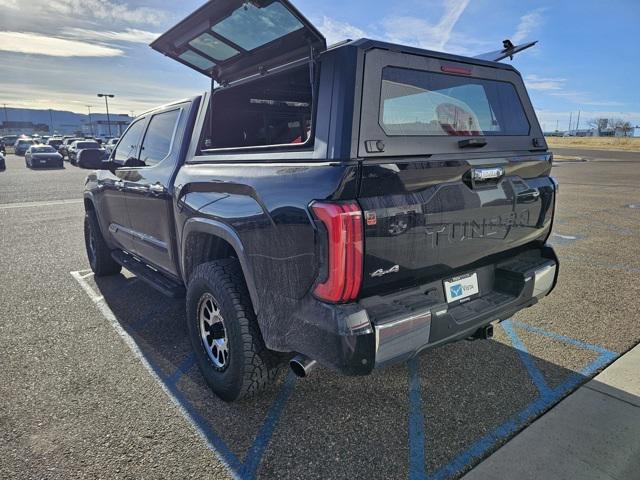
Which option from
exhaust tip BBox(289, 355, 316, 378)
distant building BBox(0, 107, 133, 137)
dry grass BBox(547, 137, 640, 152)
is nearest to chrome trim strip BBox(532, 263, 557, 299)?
exhaust tip BBox(289, 355, 316, 378)

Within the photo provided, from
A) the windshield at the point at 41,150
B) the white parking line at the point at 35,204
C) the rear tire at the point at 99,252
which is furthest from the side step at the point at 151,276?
the windshield at the point at 41,150

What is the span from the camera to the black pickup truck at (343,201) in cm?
200

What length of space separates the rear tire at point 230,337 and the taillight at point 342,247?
2.46ft

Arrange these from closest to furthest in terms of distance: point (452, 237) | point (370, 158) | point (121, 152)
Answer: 1. point (370, 158)
2. point (452, 237)
3. point (121, 152)

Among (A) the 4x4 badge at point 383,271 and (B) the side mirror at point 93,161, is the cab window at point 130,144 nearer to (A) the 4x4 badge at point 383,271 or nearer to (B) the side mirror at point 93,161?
(B) the side mirror at point 93,161

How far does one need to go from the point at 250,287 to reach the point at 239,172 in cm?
65

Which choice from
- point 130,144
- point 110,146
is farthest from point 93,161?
point 110,146

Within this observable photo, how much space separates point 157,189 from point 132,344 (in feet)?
4.11

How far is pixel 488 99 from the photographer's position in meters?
2.97

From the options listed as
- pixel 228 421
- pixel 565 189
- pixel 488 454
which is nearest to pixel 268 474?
pixel 228 421

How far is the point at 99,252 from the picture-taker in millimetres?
5203

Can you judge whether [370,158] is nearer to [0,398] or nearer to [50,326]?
[0,398]

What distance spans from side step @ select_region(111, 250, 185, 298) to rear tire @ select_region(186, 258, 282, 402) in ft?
1.97

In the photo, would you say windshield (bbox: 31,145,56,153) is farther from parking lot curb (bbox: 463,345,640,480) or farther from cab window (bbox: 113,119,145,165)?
parking lot curb (bbox: 463,345,640,480)
